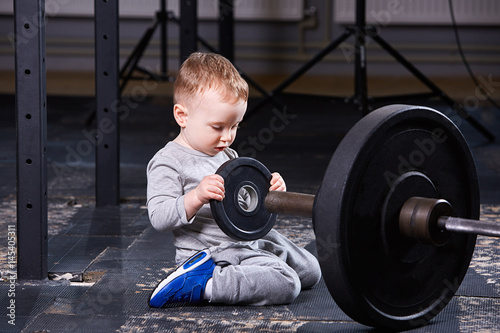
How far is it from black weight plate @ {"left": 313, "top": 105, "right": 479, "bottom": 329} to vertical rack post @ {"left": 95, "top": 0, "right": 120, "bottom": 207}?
1052 millimetres

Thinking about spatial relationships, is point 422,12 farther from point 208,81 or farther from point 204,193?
point 204,193

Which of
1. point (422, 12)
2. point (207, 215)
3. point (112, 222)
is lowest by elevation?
point (112, 222)

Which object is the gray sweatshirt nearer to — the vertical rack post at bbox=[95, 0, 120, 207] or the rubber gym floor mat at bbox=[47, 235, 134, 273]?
the rubber gym floor mat at bbox=[47, 235, 134, 273]

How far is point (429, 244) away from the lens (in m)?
1.12

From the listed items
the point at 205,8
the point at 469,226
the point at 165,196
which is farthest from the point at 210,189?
the point at 205,8

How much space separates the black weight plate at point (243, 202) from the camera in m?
1.26

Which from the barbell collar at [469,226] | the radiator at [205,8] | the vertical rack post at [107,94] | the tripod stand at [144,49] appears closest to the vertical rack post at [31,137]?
the vertical rack post at [107,94]

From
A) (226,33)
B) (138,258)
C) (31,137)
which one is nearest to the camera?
(31,137)

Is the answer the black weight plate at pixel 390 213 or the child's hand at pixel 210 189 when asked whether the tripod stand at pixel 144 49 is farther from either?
the black weight plate at pixel 390 213

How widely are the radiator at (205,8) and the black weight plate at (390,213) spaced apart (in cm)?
400

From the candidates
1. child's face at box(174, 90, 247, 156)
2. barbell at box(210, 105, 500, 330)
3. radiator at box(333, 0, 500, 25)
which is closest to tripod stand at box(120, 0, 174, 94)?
radiator at box(333, 0, 500, 25)

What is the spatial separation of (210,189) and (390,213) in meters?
0.30

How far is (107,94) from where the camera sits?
200 centimetres

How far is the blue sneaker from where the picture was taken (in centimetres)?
126
